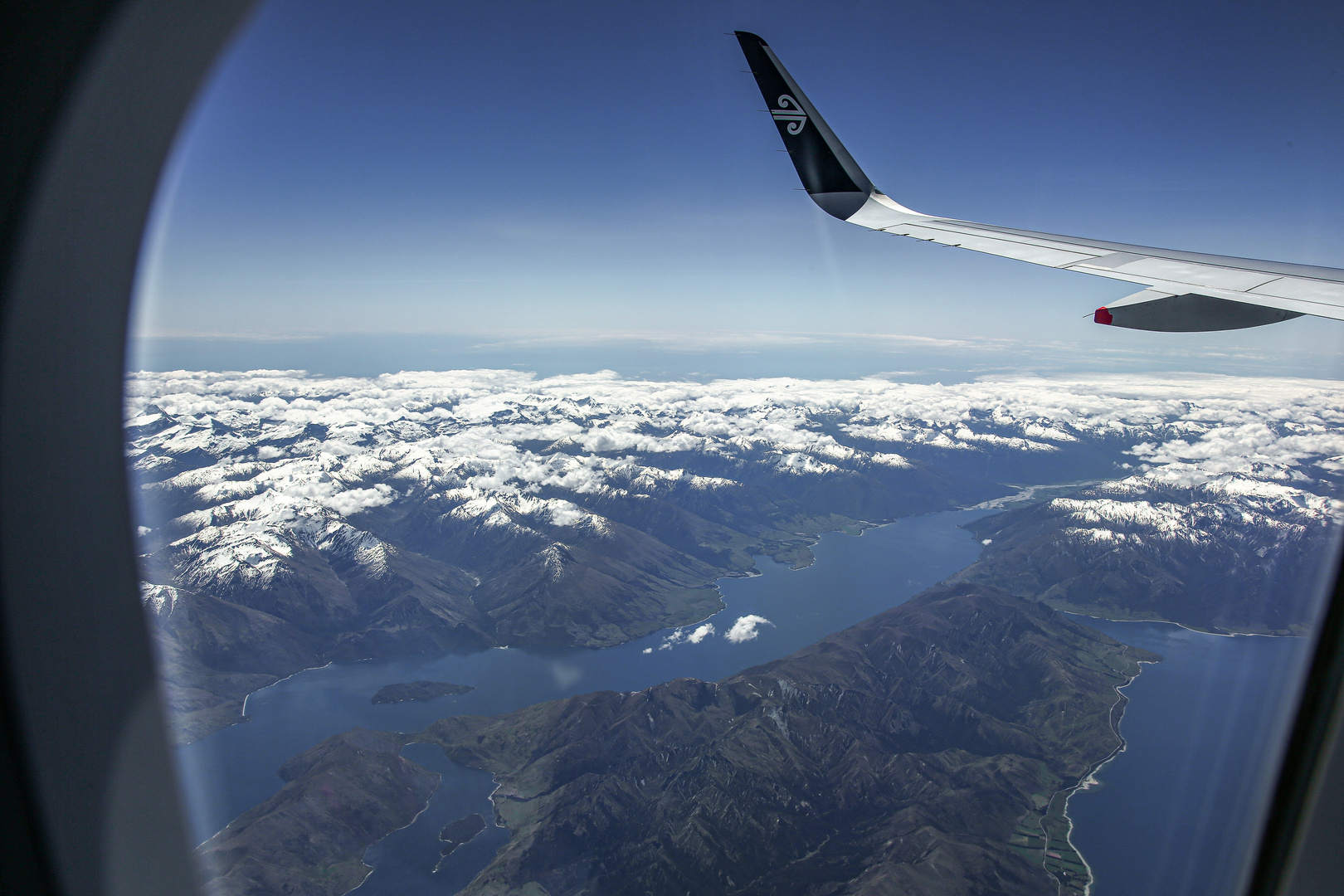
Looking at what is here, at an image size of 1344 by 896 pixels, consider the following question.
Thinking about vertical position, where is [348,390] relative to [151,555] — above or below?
below

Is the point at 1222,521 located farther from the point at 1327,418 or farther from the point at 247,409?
the point at 247,409

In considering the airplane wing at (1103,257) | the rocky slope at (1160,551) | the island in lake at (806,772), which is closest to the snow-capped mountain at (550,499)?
the rocky slope at (1160,551)

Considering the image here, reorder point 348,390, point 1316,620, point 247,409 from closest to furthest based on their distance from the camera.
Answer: point 1316,620 → point 247,409 → point 348,390

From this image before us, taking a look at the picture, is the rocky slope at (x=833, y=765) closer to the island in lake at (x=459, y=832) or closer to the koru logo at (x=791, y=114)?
the island in lake at (x=459, y=832)

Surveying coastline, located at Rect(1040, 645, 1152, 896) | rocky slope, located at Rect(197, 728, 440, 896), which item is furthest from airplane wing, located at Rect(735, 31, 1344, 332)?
rocky slope, located at Rect(197, 728, 440, 896)

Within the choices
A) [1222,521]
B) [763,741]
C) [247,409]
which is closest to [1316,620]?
[763,741]

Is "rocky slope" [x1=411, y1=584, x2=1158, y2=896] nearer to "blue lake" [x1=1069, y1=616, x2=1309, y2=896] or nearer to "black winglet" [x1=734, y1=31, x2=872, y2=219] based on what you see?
"blue lake" [x1=1069, y1=616, x2=1309, y2=896]

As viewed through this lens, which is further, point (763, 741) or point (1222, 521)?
point (1222, 521)
